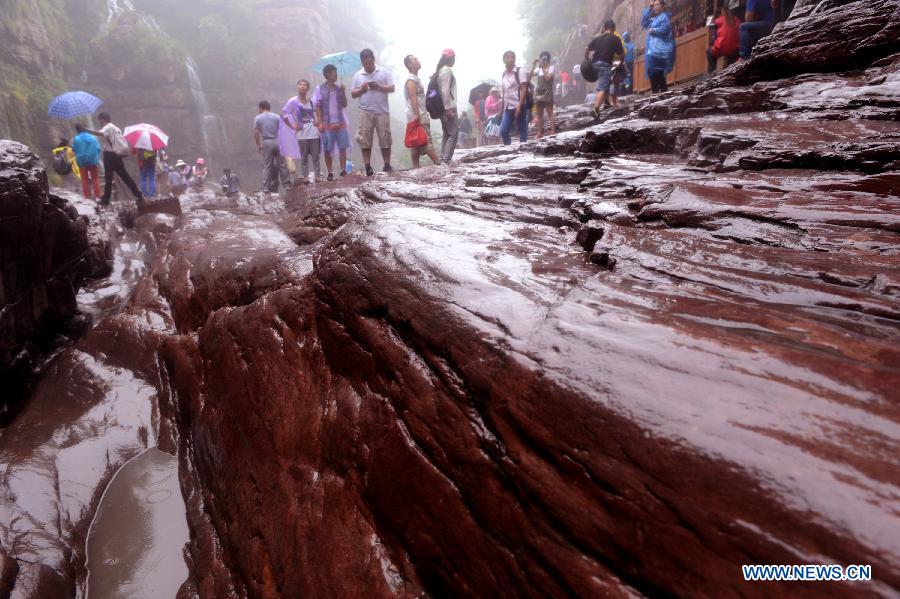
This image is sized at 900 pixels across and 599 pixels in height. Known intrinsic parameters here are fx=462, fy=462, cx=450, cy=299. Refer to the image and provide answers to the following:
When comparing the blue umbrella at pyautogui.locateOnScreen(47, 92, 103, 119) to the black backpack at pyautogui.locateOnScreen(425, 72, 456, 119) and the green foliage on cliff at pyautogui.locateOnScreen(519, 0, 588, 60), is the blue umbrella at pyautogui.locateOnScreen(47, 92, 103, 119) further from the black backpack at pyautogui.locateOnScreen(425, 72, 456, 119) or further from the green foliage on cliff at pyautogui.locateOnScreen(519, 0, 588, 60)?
the green foliage on cliff at pyautogui.locateOnScreen(519, 0, 588, 60)

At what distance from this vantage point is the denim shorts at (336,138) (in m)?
8.98

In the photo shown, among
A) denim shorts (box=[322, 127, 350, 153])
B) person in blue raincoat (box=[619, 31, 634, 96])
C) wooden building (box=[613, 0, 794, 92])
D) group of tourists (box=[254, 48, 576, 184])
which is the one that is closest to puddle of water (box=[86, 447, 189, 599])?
group of tourists (box=[254, 48, 576, 184])

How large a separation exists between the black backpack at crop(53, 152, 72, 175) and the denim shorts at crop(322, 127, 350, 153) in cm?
767

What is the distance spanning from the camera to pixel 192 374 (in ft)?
12.7

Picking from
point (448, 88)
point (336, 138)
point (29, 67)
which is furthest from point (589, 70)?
point (29, 67)

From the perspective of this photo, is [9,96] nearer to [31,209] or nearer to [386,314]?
[31,209]

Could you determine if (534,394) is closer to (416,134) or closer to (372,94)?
(416,134)

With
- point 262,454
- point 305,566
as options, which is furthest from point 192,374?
point 305,566

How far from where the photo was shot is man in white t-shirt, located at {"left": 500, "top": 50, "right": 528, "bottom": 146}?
9.35 m

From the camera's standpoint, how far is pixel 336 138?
29.6 feet

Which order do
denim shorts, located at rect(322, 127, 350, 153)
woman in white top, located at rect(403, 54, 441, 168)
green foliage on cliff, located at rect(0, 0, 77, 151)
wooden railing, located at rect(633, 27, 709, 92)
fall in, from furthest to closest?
green foliage on cliff, located at rect(0, 0, 77, 151)
wooden railing, located at rect(633, 27, 709, 92)
denim shorts, located at rect(322, 127, 350, 153)
woman in white top, located at rect(403, 54, 441, 168)

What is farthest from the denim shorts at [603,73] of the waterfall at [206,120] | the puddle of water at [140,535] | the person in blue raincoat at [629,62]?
the waterfall at [206,120]

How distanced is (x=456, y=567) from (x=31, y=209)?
578cm

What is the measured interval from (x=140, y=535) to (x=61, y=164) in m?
12.6
